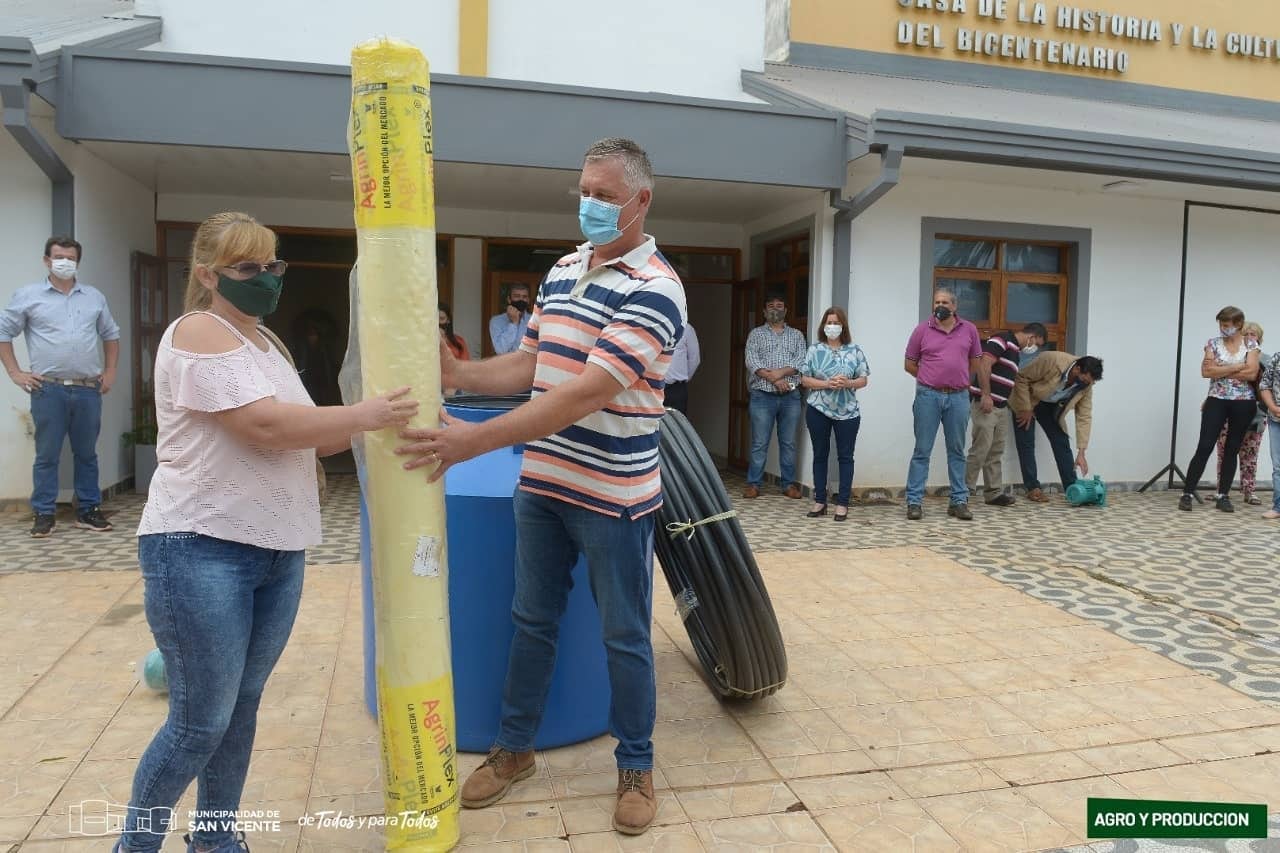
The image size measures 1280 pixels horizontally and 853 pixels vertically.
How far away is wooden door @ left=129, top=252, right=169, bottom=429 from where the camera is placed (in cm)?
840

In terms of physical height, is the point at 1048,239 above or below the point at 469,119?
below

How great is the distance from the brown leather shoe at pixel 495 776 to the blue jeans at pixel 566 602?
0.03 m

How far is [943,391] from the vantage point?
7.86 metres

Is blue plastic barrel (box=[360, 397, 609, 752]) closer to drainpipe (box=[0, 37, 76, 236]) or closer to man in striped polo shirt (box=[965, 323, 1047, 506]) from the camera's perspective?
drainpipe (box=[0, 37, 76, 236])

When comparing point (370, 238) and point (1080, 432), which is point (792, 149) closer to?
point (1080, 432)

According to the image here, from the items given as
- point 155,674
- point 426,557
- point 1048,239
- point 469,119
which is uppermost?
point 469,119

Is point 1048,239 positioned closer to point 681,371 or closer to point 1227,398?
point 1227,398

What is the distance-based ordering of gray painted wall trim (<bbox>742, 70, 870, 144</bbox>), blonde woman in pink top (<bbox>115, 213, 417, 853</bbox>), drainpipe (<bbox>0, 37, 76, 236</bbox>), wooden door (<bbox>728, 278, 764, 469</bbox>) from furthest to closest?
wooden door (<bbox>728, 278, 764, 469</bbox>) → gray painted wall trim (<bbox>742, 70, 870, 144</bbox>) → drainpipe (<bbox>0, 37, 76, 236</bbox>) → blonde woman in pink top (<bbox>115, 213, 417, 853</bbox>)

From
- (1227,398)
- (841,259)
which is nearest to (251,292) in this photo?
(841,259)

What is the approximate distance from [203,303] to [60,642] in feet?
9.29

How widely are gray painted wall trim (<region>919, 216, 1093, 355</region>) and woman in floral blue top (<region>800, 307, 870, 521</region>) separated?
1369 millimetres

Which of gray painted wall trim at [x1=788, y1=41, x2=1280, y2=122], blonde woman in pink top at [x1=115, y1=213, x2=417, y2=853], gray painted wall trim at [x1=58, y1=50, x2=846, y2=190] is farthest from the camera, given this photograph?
gray painted wall trim at [x1=788, y1=41, x2=1280, y2=122]

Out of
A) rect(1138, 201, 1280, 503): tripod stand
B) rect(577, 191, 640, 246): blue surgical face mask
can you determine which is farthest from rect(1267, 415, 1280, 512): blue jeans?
rect(577, 191, 640, 246): blue surgical face mask

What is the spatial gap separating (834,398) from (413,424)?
587 cm
